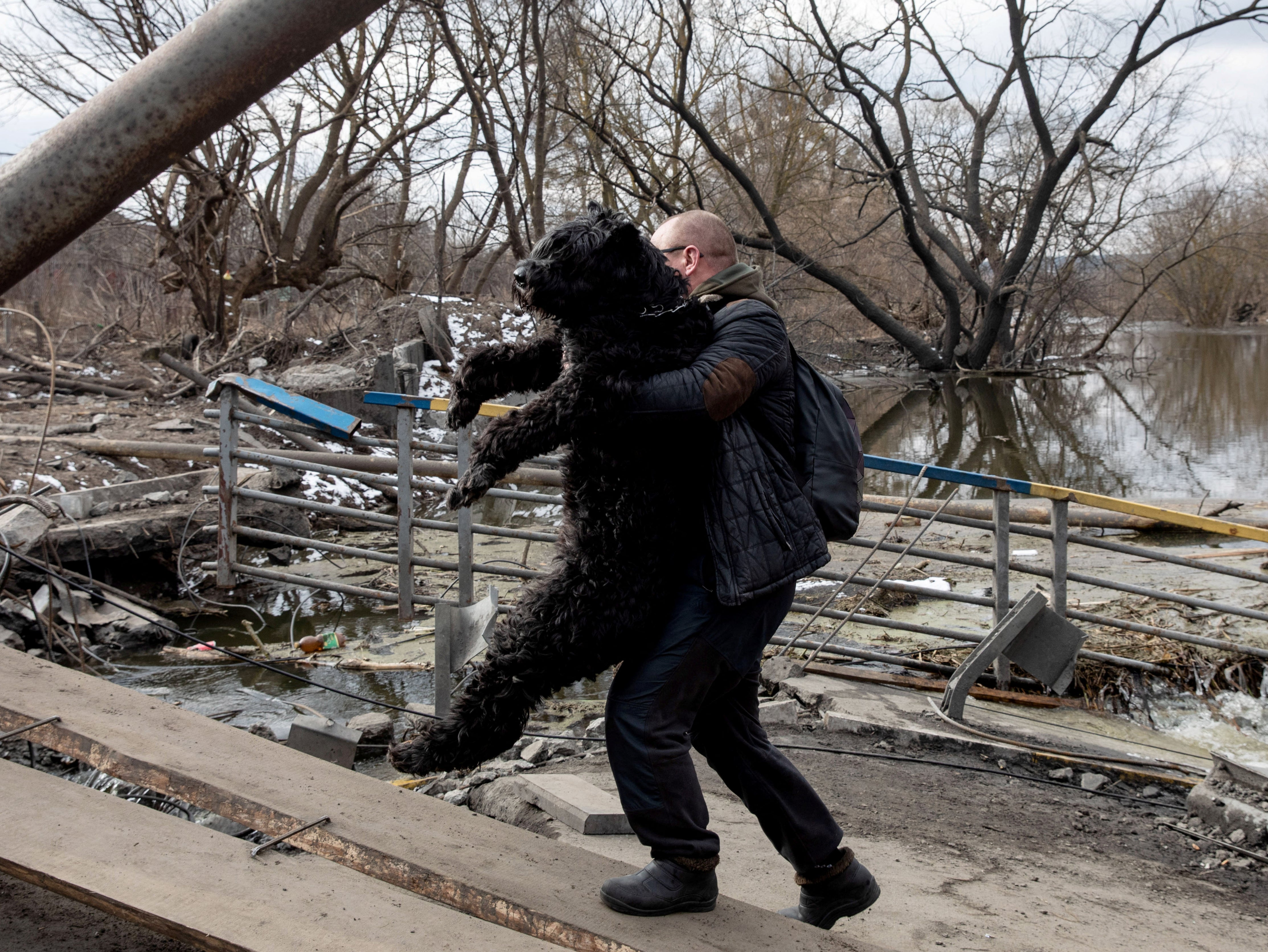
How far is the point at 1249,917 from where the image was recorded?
3045 millimetres

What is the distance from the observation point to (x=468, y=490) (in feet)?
7.26

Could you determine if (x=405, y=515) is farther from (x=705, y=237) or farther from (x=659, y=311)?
(x=659, y=311)

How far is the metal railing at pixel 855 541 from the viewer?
509cm

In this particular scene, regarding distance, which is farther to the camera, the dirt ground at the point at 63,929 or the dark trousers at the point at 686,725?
the dirt ground at the point at 63,929

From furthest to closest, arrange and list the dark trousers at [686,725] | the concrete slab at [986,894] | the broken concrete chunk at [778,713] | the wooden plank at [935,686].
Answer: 1. the wooden plank at [935,686]
2. the broken concrete chunk at [778,713]
3. the concrete slab at [986,894]
4. the dark trousers at [686,725]

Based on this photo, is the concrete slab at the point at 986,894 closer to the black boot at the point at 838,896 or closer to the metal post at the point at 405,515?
the black boot at the point at 838,896

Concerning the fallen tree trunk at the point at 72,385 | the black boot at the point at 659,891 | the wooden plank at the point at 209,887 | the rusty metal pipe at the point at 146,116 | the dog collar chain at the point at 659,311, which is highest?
the rusty metal pipe at the point at 146,116

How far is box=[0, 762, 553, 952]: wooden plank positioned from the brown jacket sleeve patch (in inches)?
49.7

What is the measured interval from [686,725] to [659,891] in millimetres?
405

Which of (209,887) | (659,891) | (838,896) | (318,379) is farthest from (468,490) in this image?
(318,379)

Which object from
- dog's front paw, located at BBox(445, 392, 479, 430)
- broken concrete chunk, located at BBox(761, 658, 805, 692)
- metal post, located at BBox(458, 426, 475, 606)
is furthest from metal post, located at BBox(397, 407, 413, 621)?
dog's front paw, located at BBox(445, 392, 479, 430)

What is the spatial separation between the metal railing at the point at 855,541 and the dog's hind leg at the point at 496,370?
6.22 ft

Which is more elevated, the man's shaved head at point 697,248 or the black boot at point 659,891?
the man's shaved head at point 697,248

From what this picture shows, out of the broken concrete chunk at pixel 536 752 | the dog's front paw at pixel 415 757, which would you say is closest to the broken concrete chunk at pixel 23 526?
the broken concrete chunk at pixel 536 752
